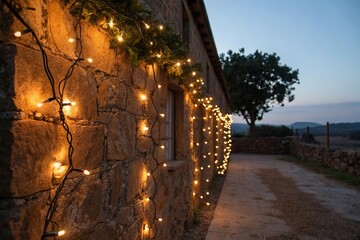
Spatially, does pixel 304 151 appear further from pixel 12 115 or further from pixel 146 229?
pixel 12 115

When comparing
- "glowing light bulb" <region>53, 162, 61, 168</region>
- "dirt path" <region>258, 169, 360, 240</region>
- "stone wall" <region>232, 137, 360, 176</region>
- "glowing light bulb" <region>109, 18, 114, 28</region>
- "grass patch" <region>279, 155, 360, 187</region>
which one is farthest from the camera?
"stone wall" <region>232, 137, 360, 176</region>

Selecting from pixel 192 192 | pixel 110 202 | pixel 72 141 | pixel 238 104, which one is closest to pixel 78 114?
pixel 72 141

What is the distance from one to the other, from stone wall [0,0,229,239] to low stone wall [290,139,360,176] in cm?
937

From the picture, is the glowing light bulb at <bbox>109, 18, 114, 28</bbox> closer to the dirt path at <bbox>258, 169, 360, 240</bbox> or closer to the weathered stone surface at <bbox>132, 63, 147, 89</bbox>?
the weathered stone surface at <bbox>132, 63, 147, 89</bbox>


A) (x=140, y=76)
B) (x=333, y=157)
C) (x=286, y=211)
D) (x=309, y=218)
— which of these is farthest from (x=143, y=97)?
(x=333, y=157)

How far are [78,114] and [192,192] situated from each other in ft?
13.8

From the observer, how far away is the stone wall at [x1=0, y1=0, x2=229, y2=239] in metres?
1.24

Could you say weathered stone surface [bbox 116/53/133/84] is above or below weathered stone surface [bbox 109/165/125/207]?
above

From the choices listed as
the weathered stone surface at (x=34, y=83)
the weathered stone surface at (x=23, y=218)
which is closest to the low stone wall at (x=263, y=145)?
the weathered stone surface at (x=34, y=83)

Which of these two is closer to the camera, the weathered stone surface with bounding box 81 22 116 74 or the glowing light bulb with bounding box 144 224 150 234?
the weathered stone surface with bounding box 81 22 116 74

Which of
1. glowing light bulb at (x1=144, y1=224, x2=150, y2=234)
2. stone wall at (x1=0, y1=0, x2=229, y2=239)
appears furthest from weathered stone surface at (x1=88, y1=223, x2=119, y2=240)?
glowing light bulb at (x1=144, y1=224, x2=150, y2=234)

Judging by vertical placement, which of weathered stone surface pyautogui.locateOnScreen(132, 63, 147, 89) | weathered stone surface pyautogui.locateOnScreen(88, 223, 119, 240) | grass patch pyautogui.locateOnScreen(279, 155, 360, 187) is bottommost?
grass patch pyautogui.locateOnScreen(279, 155, 360, 187)

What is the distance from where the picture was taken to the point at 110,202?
6.98ft

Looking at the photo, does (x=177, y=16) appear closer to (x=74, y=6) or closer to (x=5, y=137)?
(x=74, y=6)
